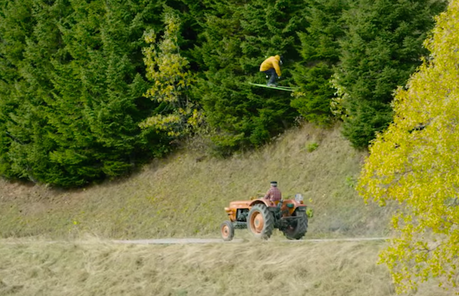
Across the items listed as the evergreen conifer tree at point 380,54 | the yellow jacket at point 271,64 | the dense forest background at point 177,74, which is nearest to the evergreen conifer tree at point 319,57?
the dense forest background at point 177,74

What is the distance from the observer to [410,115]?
12.4 metres

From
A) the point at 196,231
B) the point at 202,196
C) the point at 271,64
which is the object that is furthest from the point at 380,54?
the point at 202,196

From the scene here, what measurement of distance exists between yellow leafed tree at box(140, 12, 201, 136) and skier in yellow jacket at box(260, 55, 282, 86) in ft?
20.4

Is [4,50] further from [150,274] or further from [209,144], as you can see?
[150,274]

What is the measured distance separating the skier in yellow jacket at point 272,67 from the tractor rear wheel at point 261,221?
8192 mm

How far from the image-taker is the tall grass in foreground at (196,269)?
15.0 metres

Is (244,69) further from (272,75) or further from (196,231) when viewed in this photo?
(196,231)

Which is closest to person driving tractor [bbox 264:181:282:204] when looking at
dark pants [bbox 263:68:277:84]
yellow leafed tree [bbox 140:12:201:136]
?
dark pants [bbox 263:68:277:84]

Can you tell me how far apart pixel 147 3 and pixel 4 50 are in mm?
10601

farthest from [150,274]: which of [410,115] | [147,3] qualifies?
[147,3]

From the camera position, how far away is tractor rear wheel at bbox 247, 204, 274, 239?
56.1 ft

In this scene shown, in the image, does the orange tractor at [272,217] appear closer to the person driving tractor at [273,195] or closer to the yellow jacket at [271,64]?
the person driving tractor at [273,195]

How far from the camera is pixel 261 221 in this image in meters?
17.3

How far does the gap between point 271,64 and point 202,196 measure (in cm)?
700
